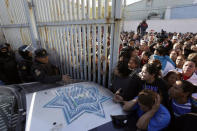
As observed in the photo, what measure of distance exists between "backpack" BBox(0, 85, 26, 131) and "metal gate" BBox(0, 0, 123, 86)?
1.23 m

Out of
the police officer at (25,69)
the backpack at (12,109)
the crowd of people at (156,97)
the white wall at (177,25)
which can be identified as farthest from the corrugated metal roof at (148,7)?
the backpack at (12,109)

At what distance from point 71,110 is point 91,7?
1.70 meters

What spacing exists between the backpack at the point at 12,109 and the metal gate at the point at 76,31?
1231 mm

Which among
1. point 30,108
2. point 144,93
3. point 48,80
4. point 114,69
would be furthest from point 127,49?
point 30,108

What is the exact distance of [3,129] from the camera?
118 centimetres

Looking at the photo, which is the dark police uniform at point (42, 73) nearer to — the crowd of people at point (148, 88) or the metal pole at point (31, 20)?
the crowd of people at point (148, 88)

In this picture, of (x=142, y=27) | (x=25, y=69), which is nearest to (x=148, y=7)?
(x=142, y=27)

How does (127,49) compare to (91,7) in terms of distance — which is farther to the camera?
(127,49)

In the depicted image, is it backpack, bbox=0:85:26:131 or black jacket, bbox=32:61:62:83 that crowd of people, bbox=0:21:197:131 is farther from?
backpack, bbox=0:85:26:131

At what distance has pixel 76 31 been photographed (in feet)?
7.76

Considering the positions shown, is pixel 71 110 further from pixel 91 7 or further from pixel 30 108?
pixel 91 7

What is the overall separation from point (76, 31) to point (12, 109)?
165 cm

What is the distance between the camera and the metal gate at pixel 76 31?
1931 millimetres

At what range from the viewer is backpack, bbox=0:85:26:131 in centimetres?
122
